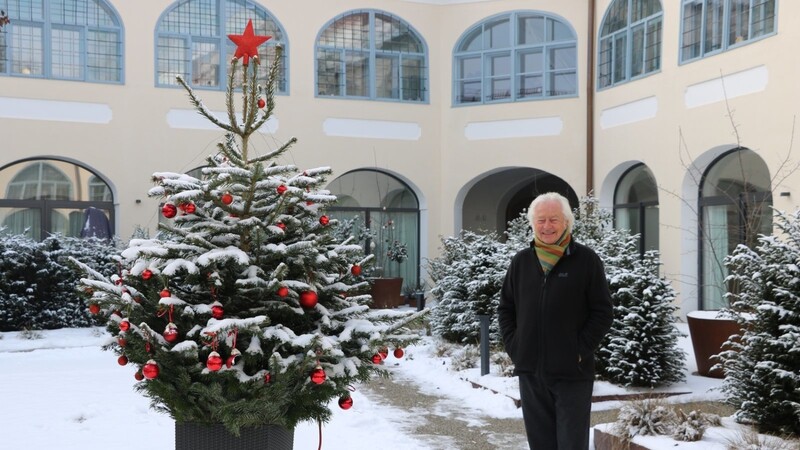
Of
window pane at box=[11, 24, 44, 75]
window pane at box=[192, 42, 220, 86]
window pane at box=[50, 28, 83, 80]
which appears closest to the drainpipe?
window pane at box=[192, 42, 220, 86]

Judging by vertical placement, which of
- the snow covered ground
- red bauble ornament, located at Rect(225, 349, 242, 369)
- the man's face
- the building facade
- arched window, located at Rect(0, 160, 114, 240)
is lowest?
the snow covered ground

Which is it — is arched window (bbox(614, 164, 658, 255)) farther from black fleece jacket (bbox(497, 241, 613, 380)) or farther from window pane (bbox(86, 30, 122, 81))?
black fleece jacket (bbox(497, 241, 613, 380))

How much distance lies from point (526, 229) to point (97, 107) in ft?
28.8

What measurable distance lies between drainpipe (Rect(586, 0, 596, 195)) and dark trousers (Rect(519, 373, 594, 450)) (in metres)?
12.8

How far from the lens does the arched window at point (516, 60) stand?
55.2 ft

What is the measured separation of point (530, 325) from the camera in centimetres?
404

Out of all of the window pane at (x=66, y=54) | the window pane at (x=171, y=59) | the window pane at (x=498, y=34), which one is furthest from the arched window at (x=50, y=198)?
the window pane at (x=498, y=34)

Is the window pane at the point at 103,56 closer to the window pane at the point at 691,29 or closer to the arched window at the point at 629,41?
the arched window at the point at 629,41

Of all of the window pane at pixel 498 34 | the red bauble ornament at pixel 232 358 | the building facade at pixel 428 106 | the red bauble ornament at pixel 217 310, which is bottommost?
the red bauble ornament at pixel 232 358

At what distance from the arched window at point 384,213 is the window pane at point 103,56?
4.88 m

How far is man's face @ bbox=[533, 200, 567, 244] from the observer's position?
406cm

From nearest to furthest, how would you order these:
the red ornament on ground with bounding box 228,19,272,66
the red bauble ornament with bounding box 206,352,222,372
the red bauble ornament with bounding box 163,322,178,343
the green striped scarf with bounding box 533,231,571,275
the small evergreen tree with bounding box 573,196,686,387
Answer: the red bauble ornament with bounding box 206,352,222,372 → the red bauble ornament with bounding box 163,322,178,343 → the green striped scarf with bounding box 533,231,571,275 → the red ornament on ground with bounding box 228,19,272,66 → the small evergreen tree with bounding box 573,196,686,387

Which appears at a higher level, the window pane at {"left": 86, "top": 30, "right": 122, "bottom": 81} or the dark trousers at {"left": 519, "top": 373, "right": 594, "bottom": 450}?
the window pane at {"left": 86, "top": 30, "right": 122, "bottom": 81}

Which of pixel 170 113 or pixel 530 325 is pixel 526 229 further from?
pixel 170 113
